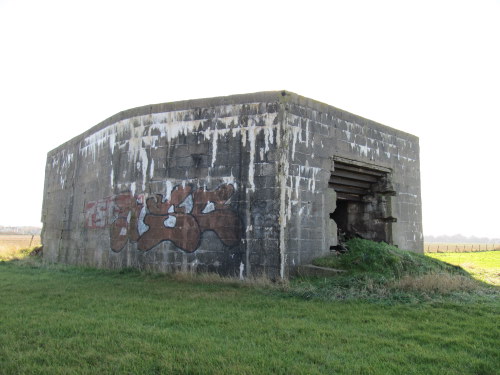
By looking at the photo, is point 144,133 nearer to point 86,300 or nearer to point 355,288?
point 86,300

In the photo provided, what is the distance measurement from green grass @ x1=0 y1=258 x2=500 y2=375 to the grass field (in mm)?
15

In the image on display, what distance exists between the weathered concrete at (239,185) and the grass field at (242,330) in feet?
4.57

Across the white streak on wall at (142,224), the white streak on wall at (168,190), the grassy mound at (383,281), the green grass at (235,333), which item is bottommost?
the green grass at (235,333)

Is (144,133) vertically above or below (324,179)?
above

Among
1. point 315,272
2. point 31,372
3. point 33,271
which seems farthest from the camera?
point 33,271

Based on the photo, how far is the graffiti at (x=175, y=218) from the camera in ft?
33.0

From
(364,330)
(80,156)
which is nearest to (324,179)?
(364,330)

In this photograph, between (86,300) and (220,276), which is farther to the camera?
(220,276)

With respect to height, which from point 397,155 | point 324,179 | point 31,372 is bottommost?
point 31,372

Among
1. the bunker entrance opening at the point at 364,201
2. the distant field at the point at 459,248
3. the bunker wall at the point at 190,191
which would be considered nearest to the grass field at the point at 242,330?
the bunker wall at the point at 190,191

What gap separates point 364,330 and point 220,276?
4706mm

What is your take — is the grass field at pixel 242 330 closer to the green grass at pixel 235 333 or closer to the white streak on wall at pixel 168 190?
the green grass at pixel 235 333

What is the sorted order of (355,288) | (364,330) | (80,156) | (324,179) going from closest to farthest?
1. (364,330)
2. (355,288)
3. (324,179)
4. (80,156)

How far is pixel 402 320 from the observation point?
6.15 meters
